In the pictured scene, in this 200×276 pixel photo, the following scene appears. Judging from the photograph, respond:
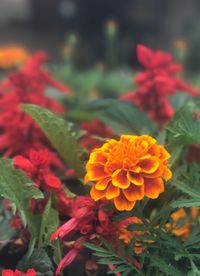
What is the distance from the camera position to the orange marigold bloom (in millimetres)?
1038

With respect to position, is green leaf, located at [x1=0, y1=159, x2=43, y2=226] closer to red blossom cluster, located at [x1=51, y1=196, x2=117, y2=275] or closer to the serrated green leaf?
red blossom cluster, located at [x1=51, y1=196, x2=117, y2=275]

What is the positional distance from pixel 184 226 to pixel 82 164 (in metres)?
0.25

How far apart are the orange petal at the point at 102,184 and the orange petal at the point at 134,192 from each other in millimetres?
31

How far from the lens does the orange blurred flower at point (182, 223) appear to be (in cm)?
121

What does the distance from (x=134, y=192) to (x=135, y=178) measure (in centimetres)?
2

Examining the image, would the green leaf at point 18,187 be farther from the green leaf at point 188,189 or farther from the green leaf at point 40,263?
the green leaf at point 188,189

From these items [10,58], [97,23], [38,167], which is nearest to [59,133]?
[38,167]

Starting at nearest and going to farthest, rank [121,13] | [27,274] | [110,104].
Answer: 1. [27,274]
2. [110,104]
3. [121,13]

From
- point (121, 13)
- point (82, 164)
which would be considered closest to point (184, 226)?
point (82, 164)

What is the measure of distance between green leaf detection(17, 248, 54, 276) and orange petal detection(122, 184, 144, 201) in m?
0.20

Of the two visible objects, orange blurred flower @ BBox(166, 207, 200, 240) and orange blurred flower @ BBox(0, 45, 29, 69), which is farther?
orange blurred flower @ BBox(0, 45, 29, 69)

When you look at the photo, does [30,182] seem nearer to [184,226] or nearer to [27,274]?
[27,274]

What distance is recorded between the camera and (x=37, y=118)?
1282 mm

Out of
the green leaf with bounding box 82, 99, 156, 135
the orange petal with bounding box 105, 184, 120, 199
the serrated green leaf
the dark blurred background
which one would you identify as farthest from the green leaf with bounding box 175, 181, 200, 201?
the dark blurred background
